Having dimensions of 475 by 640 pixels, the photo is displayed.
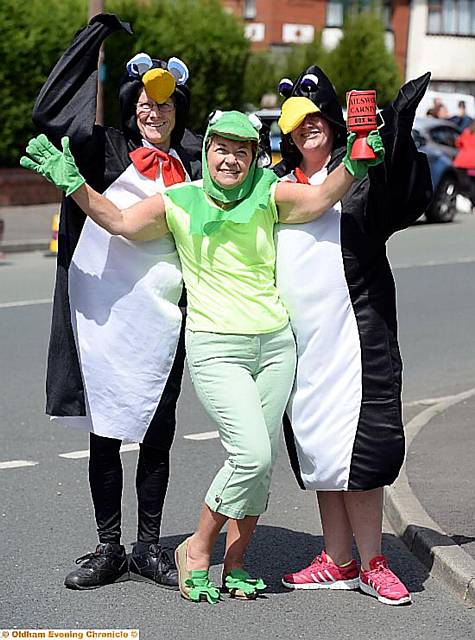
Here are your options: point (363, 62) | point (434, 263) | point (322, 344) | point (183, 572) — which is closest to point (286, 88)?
point (322, 344)

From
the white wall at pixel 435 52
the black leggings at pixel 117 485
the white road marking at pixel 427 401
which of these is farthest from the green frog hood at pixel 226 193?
the white wall at pixel 435 52

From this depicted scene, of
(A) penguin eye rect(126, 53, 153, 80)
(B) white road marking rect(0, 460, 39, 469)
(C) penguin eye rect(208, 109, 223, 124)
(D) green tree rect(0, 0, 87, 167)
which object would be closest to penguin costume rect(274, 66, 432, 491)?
(C) penguin eye rect(208, 109, 223, 124)

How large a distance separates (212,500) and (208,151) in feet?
4.18

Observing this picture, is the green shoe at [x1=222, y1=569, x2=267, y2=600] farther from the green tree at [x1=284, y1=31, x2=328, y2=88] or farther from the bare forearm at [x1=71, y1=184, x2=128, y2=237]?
the green tree at [x1=284, y1=31, x2=328, y2=88]

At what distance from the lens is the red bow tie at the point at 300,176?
495 cm

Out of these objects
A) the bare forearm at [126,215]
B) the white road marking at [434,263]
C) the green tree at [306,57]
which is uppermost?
the green tree at [306,57]

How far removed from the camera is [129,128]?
204 inches

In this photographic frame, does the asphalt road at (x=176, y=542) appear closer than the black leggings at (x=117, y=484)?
Yes

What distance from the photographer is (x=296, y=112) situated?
4.88 m

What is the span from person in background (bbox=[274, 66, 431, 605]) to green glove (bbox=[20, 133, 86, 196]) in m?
0.77

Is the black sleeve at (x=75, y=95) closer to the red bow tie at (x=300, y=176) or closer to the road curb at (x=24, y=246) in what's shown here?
the red bow tie at (x=300, y=176)

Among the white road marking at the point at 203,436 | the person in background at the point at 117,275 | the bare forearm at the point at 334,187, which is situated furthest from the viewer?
the white road marking at the point at 203,436

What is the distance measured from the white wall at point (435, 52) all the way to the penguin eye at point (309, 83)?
48470mm

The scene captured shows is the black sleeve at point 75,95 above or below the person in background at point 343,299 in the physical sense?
above
